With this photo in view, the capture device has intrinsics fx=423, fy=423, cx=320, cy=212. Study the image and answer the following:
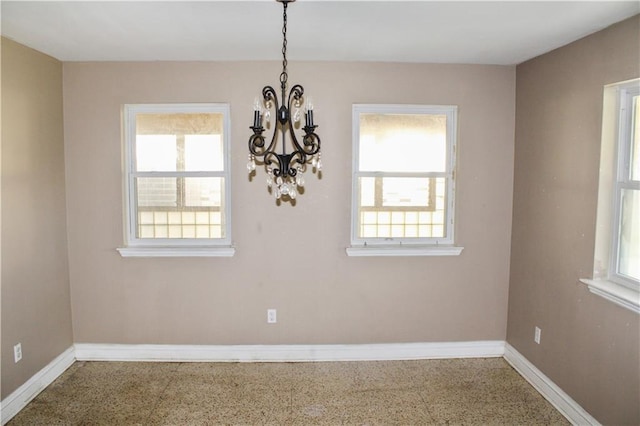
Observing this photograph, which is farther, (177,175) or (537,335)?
(177,175)

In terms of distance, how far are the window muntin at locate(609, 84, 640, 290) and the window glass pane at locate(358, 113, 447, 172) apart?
4.07ft

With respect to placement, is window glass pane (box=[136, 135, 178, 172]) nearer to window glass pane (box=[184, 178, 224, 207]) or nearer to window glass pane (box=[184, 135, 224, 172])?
window glass pane (box=[184, 135, 224, 172])

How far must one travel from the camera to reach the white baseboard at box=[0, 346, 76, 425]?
267 centimetres

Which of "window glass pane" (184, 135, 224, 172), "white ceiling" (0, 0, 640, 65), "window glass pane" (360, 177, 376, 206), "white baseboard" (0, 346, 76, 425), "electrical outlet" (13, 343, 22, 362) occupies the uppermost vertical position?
"white ceiling" (0, 0, 640, 65)

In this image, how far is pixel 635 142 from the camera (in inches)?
92.7

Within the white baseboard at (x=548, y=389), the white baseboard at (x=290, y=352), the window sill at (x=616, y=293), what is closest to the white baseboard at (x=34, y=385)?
the white baseboard at (x=290, y=352)

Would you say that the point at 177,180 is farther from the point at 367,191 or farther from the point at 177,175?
the point at 367,191

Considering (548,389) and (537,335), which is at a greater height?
(537,335)

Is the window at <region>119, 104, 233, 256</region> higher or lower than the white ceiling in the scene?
lower

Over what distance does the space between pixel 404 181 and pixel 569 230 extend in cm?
121

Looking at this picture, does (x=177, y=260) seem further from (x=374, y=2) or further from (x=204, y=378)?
(x=374, y=2)

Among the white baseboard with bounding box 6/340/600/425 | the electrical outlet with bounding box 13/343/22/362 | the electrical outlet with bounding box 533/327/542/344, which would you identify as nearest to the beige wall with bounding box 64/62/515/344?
the white baseboard with bounding box 6/340/600/425

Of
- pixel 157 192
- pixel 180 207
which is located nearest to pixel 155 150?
pixel 157 192

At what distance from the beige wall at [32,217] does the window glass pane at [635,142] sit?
372cm
